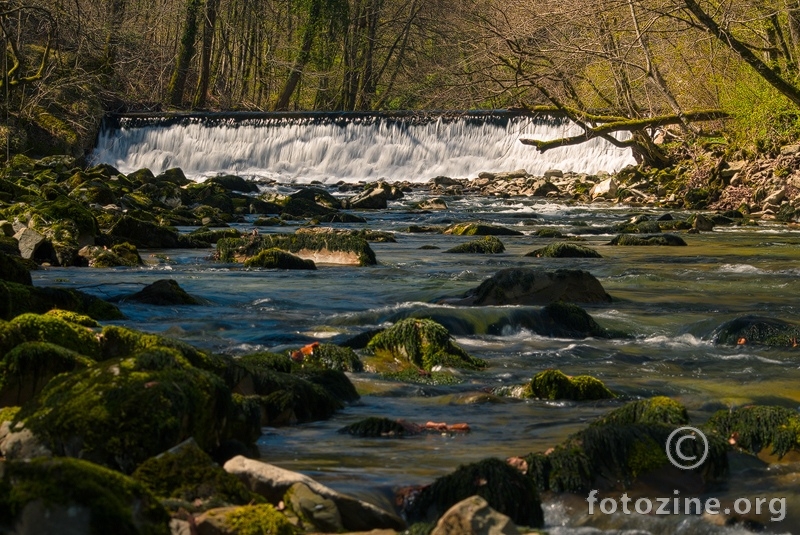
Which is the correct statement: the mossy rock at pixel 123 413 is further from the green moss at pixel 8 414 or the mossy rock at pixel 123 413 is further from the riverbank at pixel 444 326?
Answer: the green moss at pixel 8 414

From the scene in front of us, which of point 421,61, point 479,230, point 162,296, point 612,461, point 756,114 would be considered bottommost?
point 162,296

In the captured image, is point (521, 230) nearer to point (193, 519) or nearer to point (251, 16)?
point (193, 519)

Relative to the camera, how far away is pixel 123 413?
480cm

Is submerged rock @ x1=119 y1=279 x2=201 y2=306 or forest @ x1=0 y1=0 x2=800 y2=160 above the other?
forest @ x1=0 y1=0 x2=800 y2=160

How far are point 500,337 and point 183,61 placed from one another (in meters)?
38.2

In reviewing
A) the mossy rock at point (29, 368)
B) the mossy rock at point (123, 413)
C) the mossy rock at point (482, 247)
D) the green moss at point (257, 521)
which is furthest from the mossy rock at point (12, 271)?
the mossy rock at point (482, 247)

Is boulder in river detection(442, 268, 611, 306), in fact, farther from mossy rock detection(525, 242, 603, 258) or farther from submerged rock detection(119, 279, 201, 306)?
mossy rock detection(525, 242, 603, 258)

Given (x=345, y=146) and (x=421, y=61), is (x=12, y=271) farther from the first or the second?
(x=421, y=61)

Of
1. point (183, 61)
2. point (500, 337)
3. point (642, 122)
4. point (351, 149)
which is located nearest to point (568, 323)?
point (500, 337)

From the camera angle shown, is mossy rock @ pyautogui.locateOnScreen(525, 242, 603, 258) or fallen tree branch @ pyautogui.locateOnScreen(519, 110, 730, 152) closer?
mossy rock @ pyautogui.locateOnScreen(525, 242, 603, 258)

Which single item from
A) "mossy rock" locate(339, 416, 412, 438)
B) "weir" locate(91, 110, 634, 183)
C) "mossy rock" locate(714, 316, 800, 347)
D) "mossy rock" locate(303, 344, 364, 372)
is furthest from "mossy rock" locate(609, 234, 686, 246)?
"weir" locate(91, 110, 634, 183)

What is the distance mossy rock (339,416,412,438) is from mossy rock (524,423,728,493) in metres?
1.05

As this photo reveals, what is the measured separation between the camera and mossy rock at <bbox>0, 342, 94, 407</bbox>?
5773mm

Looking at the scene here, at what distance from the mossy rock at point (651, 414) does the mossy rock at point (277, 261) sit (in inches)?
368
